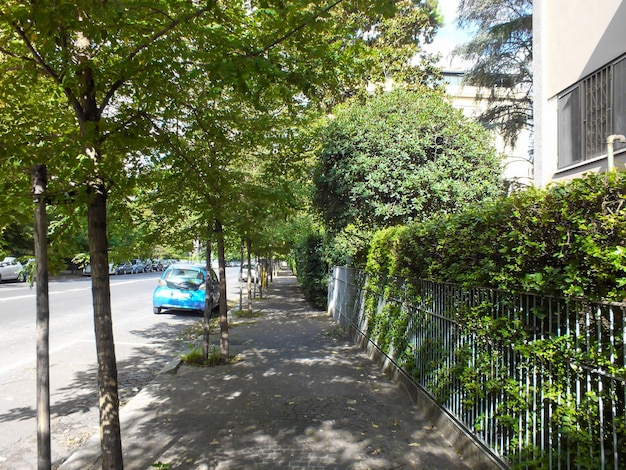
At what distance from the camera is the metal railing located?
2.66m

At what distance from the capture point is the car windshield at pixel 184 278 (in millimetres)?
15344

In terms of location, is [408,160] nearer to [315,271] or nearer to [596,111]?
[596,111]

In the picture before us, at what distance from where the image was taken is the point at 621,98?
7.42 metres

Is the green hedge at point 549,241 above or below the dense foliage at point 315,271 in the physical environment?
above

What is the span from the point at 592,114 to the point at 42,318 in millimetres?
8674

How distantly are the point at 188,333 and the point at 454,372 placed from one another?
882 cm

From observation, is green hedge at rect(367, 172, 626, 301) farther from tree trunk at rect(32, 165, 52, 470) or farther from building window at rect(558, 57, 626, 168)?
building window at rect(558, 57, 626, 168)

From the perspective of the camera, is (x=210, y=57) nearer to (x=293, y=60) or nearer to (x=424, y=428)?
(x=293, y=60)

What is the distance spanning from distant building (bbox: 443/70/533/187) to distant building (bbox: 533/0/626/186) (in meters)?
0.87

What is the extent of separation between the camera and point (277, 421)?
539cm

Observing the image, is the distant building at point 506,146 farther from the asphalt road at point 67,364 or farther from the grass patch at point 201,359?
the asphalt road at point 67,364

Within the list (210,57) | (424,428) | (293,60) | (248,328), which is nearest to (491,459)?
(424,428)

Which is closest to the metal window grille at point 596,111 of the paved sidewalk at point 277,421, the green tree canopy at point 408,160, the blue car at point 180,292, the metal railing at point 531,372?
the green tree canopy at point 408,160

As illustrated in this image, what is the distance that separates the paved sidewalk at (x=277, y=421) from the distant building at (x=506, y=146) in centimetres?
412
